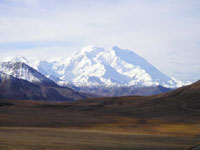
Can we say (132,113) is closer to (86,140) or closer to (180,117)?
(180,117)

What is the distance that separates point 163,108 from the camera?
110938 millimetres

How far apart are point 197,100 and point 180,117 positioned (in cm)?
3055

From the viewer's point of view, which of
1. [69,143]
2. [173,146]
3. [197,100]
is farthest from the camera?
[197,100]

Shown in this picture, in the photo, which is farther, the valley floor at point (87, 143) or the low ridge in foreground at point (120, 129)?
the low ridge in foreground at point (120, 129)

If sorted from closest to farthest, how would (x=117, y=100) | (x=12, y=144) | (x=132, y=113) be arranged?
(x=12, y=144)
(x=132, y=113)
(x=117, y=100)

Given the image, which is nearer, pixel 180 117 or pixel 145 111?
pixel 180 117

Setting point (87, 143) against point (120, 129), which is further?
point (120, 129)

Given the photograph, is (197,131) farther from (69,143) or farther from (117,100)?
(117,100)

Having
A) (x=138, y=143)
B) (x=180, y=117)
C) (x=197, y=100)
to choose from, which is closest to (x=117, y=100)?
(x=197, y=100)

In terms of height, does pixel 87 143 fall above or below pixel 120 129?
above

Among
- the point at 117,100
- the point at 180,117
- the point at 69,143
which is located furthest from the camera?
the point at 117,100

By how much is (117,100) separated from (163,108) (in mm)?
44781

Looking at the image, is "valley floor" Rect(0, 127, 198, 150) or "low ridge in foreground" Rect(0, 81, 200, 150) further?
"low ridge in foreground" Rect(0, 81, 200, 150)

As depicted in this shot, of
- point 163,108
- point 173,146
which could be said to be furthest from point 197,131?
point 163,108
